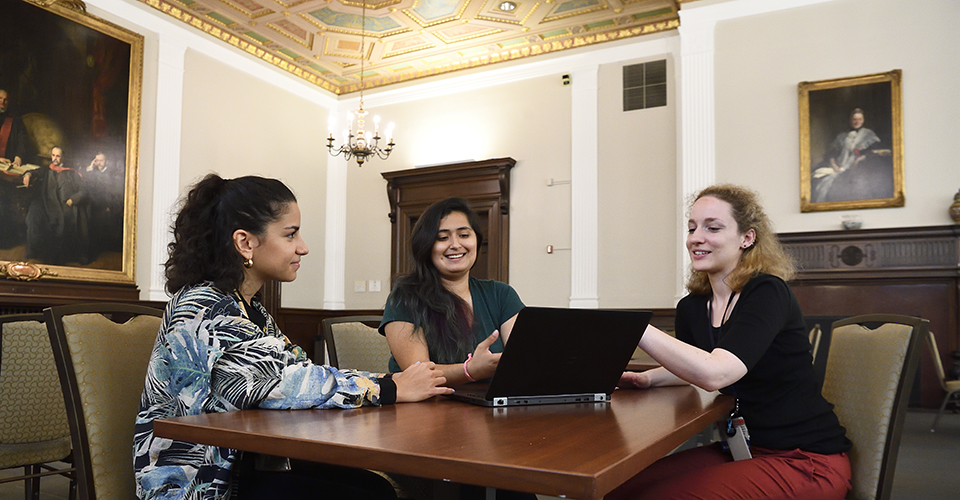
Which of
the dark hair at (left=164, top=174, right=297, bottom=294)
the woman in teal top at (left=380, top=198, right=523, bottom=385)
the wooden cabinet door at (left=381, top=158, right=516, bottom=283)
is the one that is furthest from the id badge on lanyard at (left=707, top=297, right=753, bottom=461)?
the wooden cabinet door at (left=381, top=158, right=516, bottom=283)

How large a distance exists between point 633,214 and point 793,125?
1710 mm

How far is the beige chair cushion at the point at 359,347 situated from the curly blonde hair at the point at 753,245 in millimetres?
1345

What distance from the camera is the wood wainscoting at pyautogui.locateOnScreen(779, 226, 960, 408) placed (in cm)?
534

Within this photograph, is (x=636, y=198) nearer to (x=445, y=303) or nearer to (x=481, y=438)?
(x=445, y=303)

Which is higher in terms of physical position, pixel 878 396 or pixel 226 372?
pixel 226 372

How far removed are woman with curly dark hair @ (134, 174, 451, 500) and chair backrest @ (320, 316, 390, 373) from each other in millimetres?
937

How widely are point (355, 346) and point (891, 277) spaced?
4.81 m

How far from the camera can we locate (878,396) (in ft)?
5.70

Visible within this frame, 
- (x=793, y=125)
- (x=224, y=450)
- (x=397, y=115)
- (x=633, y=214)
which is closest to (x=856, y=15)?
(x=793, y=125)

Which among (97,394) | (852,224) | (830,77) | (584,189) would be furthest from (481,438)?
(584,189)

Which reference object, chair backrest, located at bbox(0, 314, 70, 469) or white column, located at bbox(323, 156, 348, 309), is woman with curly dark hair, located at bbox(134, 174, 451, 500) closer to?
chair backrest, located at bbox(0, 314, 70, 469)

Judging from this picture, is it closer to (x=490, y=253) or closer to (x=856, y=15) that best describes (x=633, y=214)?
(x=490, y=253)

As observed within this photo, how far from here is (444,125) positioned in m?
8.12

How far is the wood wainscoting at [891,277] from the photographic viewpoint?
5.34m
